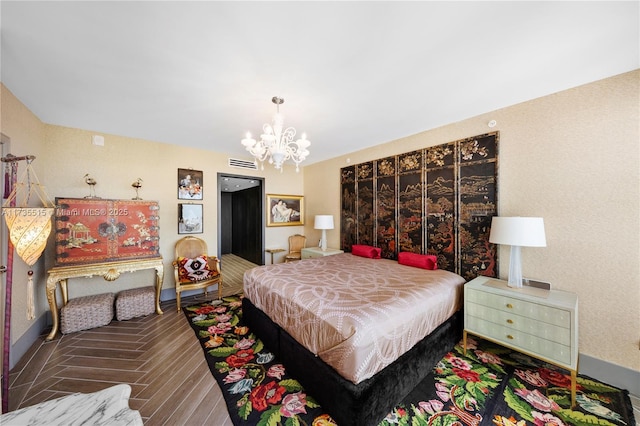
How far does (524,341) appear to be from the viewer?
1.95 metres

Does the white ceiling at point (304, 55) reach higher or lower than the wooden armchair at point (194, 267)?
higher

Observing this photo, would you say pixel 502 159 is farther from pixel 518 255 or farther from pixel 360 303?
pixel 360 303

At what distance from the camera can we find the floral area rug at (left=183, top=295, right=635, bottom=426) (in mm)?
1587

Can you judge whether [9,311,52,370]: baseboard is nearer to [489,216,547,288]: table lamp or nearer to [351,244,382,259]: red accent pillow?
[351,244,382,259]: red accent pillow

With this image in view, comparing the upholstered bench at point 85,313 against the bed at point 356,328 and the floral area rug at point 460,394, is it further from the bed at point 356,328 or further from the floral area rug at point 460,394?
the bed at point 356,328

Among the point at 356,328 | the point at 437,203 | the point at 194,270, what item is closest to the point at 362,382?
the point at 356,328

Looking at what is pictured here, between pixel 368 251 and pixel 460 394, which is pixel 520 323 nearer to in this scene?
pixel 460 394

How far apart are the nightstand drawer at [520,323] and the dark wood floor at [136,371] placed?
2474 mm

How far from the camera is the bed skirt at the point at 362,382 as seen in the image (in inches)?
56.8

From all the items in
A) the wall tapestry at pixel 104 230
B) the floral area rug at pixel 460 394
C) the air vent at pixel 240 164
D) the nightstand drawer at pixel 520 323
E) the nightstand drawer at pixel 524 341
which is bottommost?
the floral area rug at pixel 460 394

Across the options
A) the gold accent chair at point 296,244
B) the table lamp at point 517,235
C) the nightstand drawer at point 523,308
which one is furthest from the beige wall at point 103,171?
the table lamp at point 517,235

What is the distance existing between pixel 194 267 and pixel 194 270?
2.1 inches

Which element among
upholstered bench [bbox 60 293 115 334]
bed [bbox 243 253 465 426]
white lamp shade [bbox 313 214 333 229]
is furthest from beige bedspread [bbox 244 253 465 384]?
upholstered bench [bbox 60 293 115 334]

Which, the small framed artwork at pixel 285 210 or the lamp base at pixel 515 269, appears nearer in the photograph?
the lamp base at pixel 515 269
